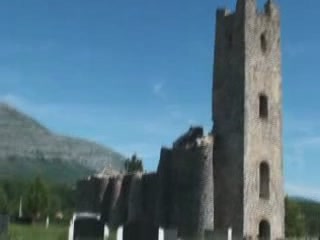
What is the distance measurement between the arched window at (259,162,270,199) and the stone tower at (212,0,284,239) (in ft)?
0.19

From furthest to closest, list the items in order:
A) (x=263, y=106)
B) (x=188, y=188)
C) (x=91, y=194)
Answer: (x=91, y=194), (x=263, y=106), (x=188, y=188)

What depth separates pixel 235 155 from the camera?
4403 centimetres

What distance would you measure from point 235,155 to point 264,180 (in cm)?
278

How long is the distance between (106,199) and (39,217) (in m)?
19.7

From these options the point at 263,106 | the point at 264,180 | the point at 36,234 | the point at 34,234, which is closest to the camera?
the point at 34,234

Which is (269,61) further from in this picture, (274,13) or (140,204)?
(140,204)

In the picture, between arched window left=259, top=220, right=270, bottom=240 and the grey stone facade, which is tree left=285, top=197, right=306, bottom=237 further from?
the grey stone facade

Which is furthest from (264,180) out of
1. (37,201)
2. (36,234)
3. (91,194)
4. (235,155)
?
(37,201)

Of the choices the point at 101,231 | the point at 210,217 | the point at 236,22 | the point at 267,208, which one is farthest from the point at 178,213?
the point at 101,231

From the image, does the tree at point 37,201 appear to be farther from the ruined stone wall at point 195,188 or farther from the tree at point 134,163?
the ruined stone wall at point 195,188

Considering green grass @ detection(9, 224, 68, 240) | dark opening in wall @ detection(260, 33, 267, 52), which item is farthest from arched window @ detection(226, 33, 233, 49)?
green grass @ detection(9, 224, 68, 240)

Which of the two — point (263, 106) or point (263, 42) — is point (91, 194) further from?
point (263, 42)

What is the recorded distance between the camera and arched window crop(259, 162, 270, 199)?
44.9m

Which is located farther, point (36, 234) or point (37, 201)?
point (37, 201)
